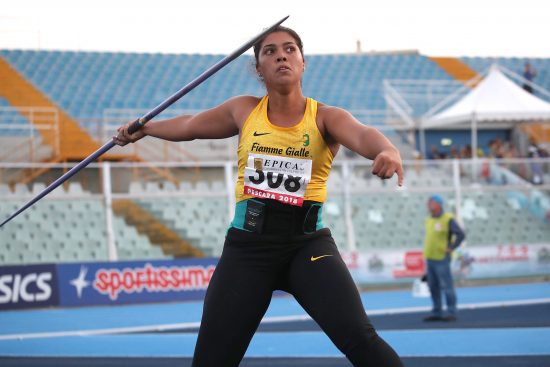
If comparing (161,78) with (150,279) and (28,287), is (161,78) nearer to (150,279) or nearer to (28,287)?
(150,279)

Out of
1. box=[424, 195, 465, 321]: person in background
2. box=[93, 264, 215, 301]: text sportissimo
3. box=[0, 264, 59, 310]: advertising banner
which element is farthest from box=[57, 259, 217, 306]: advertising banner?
box=[424, 195, 465, 321]: person in background

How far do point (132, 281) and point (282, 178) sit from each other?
14.5m

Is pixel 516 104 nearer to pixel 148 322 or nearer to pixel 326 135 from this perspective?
pixel 148 322

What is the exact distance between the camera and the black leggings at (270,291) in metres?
4.26

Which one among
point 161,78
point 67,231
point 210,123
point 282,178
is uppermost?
point 161,78

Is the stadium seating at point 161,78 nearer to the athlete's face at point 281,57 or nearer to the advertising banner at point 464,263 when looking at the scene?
the advertising banner at point 464,263

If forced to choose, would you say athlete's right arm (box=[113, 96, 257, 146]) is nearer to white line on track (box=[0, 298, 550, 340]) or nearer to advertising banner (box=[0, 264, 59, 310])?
white line on track (box=[0, 298, 550, 340])

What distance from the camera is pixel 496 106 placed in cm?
2442

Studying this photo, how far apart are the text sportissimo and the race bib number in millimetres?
14211

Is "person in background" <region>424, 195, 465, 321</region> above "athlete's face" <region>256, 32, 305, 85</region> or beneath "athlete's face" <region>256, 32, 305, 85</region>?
beneath

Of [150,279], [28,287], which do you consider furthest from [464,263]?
[28,287]

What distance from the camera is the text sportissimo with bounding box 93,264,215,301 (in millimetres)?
18359

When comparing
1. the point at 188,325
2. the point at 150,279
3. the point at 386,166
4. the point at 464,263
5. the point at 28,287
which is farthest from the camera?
the point at 464,263

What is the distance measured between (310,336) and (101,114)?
53.5ft
